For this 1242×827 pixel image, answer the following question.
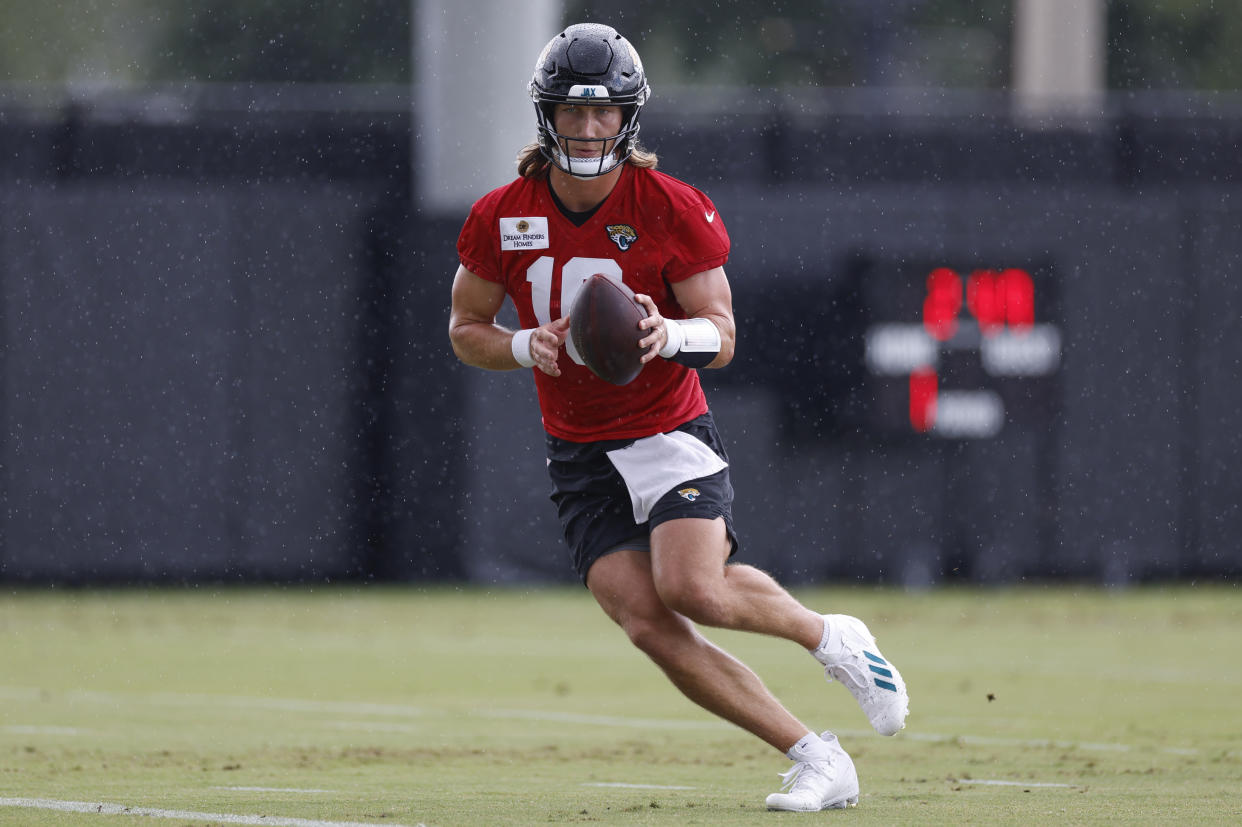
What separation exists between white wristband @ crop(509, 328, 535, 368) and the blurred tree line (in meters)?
25.7

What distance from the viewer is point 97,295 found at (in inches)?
631

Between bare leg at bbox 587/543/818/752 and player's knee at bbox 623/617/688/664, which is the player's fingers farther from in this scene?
player's knee at bbox 623/617/688/664

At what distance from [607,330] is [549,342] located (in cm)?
21

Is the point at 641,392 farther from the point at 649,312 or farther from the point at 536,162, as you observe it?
the point at 536,162

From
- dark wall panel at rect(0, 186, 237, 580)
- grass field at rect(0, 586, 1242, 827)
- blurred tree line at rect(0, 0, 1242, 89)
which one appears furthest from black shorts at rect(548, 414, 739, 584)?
blurred tree line at rect(0, 0, 1242, 89)

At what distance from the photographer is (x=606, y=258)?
602cm

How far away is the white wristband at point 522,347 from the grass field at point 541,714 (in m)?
1.33

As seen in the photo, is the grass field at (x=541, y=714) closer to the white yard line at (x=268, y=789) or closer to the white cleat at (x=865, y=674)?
the white yard line at (x=268, y=789)

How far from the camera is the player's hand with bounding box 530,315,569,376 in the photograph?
19.0ft

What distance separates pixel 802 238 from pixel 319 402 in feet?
14.1

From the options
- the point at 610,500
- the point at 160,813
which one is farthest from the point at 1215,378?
the point at 160,813

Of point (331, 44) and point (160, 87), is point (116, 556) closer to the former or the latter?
point (331, 44)

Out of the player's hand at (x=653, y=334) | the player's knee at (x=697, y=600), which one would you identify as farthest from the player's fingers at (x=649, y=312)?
the player's knee at (x=697, y=600)

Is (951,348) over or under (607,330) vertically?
under
